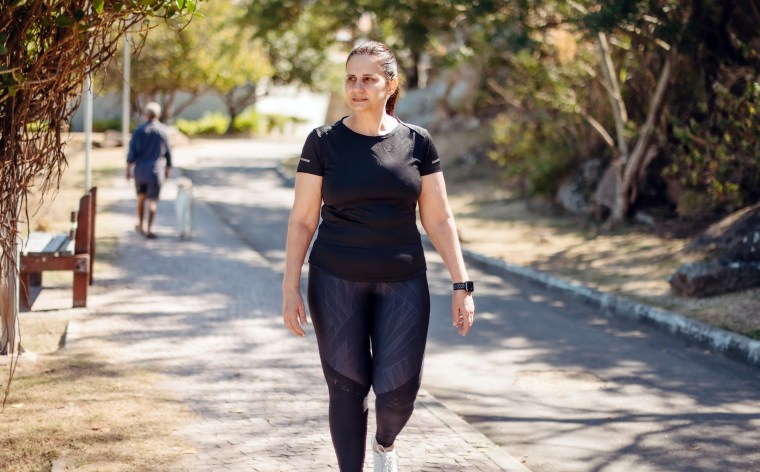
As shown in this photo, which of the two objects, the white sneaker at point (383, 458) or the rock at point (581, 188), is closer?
the white sneaker at point (383, 458)

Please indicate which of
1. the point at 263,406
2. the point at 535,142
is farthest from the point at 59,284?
the point at 535,142

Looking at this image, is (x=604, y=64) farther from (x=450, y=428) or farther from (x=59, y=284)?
(x=450, y=428)

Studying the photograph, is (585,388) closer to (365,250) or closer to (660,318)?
(660,318)

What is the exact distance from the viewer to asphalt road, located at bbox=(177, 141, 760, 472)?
6.26 metres

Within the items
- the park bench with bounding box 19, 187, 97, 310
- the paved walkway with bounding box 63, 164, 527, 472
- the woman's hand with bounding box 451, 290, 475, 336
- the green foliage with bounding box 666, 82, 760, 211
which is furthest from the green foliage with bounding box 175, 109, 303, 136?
the woman's hand with bounding box 451, 290, 475, 336

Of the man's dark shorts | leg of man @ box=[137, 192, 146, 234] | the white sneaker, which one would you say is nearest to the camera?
the white sneaker

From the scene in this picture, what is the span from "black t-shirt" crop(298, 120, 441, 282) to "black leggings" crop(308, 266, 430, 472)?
0.22 ft

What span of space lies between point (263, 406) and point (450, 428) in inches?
45.1

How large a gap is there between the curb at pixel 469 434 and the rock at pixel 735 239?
523cm

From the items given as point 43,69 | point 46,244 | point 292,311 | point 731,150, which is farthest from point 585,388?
point 731,150

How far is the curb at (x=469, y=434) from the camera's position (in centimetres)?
568

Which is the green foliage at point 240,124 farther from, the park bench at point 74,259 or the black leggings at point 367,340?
the black leggings at point 367,340

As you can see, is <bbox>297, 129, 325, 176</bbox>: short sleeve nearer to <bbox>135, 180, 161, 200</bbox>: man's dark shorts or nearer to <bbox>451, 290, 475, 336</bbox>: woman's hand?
<bbox>451, 290, 475, 336</bbox>: woman's hand

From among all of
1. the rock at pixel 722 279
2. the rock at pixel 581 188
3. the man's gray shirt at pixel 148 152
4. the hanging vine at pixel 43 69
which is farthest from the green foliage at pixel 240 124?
the hanging vine at pixel 43 69
